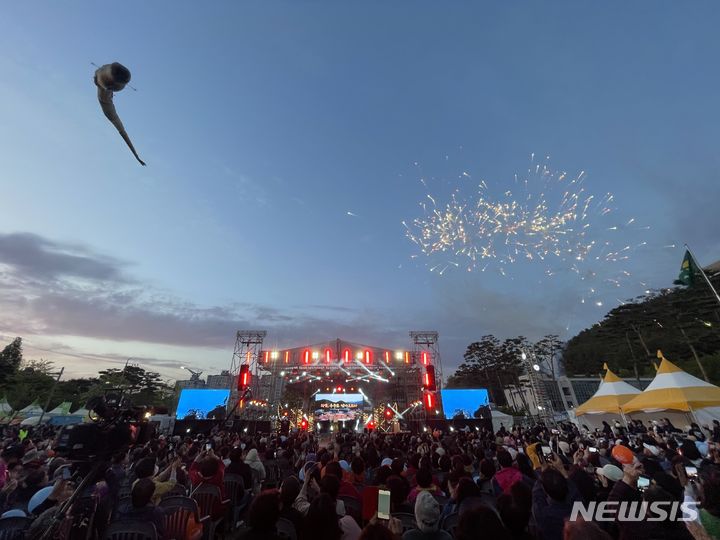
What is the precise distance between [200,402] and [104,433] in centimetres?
3228

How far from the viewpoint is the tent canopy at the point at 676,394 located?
1230 centimetres

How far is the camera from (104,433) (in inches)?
155

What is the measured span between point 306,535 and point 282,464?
760 cm

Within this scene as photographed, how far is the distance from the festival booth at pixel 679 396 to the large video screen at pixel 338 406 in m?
25.8

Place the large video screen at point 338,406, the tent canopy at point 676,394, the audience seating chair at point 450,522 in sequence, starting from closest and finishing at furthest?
the audience seating chair at point 450,522, the tent canopy at point 676,394, the large video screen at point 338,406

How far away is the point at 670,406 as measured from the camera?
12.8m

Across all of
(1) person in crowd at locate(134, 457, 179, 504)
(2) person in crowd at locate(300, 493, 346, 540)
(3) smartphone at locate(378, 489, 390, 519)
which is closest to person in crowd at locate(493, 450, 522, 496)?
(3) smartphone at locate(378, 489, 390, 519)

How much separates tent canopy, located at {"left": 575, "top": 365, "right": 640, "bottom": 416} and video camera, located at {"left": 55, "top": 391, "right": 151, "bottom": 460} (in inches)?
781

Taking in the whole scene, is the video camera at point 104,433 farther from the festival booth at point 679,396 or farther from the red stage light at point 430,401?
the red stage light at point 430,401

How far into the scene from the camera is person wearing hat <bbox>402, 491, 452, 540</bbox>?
2844 mm

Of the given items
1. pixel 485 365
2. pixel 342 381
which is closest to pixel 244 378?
pixel 342 381

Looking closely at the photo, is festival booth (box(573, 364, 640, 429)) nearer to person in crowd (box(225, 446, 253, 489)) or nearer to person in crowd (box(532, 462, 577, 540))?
person in crowd (box(532, 462, 577, 540))

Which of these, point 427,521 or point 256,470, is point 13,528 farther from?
point 256,470

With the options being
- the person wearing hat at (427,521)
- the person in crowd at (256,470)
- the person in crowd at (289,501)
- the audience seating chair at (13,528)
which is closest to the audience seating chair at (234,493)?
the person in crowd at (256,470)
